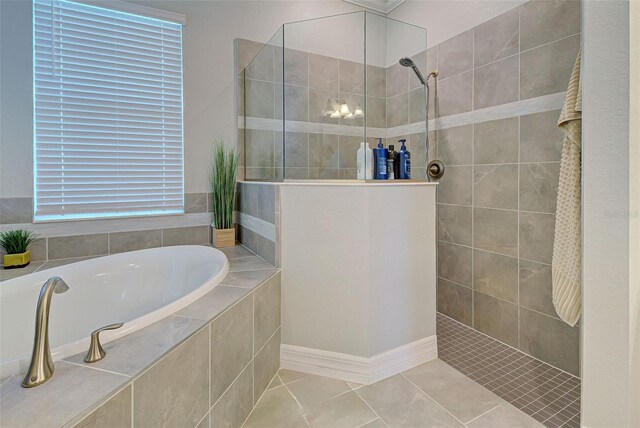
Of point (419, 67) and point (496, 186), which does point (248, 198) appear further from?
point (496, 186)

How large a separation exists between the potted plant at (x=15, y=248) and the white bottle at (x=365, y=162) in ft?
6.47

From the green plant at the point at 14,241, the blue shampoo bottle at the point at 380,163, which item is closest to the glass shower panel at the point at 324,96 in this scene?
the blue shampoo bottle at the point at 380,163

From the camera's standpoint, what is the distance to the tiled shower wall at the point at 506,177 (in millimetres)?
1798

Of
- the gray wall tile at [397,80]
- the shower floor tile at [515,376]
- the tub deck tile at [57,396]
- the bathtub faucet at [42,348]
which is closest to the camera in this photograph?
the tub deck tile at [57,396]

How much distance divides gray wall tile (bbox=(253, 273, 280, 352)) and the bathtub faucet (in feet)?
2.61

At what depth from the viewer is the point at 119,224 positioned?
224 cm

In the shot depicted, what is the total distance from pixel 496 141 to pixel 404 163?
2.05 feet

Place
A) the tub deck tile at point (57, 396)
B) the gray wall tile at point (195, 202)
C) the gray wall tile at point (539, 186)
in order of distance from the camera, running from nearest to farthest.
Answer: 1. the tub deck tile at point (57, 396)
2. the gray wall tile at point (539, 186)
3. the gray wall tile at point (195, 202)

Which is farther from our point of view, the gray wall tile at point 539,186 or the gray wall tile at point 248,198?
the gray wall tile at point 248,198

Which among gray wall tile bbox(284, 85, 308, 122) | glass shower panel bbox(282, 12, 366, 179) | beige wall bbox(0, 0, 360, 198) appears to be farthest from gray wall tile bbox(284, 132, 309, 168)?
beige wall bbox(0, 0, 360, 198)

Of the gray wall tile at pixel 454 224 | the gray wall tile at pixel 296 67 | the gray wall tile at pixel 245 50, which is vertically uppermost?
the gray wall tile at pixel 245 50

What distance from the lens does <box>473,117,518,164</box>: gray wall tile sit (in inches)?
78.1

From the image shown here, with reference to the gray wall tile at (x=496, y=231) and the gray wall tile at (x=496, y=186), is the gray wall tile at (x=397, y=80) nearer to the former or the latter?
the gray wall tile at (x=496, y=186)

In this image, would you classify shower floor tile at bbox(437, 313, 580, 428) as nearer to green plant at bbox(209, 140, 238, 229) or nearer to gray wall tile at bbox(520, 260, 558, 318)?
gray wall tile at bbox(520, 260, 558, 318)
